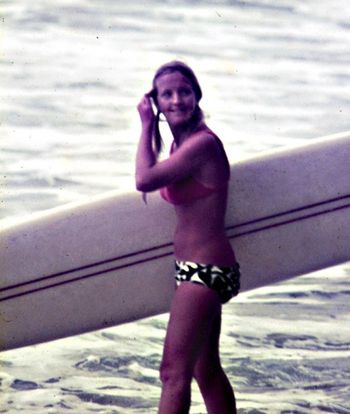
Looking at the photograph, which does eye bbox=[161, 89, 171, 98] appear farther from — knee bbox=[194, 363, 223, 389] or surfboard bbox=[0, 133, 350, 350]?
knee bbox=[194, 363, 223, 389]

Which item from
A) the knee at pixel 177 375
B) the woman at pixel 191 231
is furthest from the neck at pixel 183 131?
the knee at pixel 177 375

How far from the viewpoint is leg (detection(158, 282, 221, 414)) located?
9.00 feet

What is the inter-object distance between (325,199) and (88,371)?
959mm

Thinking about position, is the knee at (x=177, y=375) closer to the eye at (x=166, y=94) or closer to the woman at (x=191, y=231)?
the woman at (x=191, y=231)

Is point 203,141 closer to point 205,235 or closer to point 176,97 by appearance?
point 176,97

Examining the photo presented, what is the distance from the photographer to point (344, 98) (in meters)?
4.80

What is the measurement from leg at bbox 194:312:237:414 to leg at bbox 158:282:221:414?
0.22 feet

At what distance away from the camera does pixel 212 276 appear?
110 inches

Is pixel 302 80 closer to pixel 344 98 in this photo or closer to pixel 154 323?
pixel 344 98

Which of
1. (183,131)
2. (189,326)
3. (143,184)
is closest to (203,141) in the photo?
(183,131)

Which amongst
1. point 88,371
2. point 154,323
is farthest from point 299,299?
point 88,371

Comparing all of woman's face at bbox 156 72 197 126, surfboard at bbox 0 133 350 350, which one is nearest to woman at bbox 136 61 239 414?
woman's face at bbox 156 72 197 126

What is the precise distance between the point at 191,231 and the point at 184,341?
283 millimetres

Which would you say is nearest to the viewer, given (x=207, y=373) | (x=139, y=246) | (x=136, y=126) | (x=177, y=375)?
(x=177, y=375)
